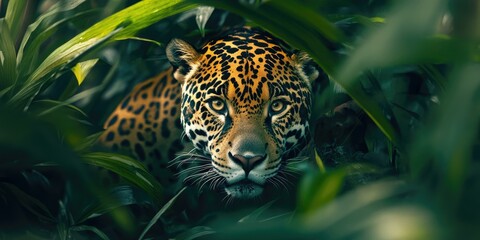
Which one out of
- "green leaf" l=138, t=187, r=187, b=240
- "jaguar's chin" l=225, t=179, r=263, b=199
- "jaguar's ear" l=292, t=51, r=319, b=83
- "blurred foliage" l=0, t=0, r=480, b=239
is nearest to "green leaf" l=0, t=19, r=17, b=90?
"blurred foliage" l=0, t=0, r=480, b=239

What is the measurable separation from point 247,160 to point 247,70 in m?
0.27

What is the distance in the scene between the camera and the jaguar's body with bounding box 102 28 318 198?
2.10 meters

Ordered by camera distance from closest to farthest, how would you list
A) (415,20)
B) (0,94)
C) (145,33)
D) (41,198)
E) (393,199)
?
(415,20) < (393,199) < (0,94) < (41,198) < (145,33)

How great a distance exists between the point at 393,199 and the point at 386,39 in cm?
30

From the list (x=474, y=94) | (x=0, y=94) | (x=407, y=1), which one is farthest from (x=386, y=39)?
(x=0, y=94)

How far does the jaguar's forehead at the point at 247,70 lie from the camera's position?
217cm

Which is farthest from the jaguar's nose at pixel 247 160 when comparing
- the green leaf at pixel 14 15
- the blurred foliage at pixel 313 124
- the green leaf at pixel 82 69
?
the green leaf at pixel 14 15

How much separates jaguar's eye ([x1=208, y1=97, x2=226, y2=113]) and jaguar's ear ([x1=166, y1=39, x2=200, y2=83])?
0.14m

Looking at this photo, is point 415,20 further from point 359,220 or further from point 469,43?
point 359,220

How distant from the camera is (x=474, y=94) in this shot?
0.97m

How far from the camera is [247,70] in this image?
2.21m

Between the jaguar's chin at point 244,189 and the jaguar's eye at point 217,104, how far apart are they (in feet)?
0.66

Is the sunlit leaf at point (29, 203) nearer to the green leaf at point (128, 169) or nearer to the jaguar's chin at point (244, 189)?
the green leaf at point (128, 169)

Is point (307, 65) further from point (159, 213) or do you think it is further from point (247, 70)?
point (159, 213)
